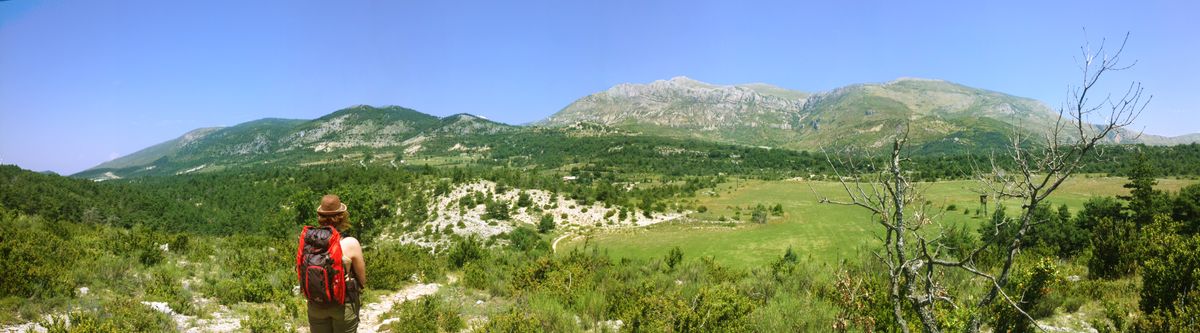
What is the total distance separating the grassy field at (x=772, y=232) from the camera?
103 feet

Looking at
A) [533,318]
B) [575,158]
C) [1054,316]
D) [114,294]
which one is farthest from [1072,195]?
[575,158]

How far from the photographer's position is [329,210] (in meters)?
4.60

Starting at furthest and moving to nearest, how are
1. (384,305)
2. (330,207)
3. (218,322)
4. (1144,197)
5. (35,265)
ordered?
(1144,197)
(384,305)
(35,265)
(218,322)
(330,207)

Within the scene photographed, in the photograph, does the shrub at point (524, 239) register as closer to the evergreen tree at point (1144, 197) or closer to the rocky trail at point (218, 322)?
the rocky trail at point (218, 322)

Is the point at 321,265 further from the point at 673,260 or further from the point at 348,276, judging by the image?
the point at 673,260

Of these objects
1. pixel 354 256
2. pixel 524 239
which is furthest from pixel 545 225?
pixel 354 256

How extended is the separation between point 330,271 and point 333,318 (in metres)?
0.64

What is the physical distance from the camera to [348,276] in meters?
4.70

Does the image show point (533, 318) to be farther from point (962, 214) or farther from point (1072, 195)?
point (1072, 195)

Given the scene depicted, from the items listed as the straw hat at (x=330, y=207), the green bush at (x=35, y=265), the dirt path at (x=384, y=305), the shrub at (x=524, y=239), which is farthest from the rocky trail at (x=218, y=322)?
the shrub at (x=524, y=239)

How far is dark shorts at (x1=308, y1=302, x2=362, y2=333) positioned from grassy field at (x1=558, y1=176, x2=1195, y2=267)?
48.6ft

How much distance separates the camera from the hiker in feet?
14.5

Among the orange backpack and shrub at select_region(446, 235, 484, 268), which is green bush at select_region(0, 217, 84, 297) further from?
shrub at select_region(446, 235, 484, 268)

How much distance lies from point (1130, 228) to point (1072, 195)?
207ft
